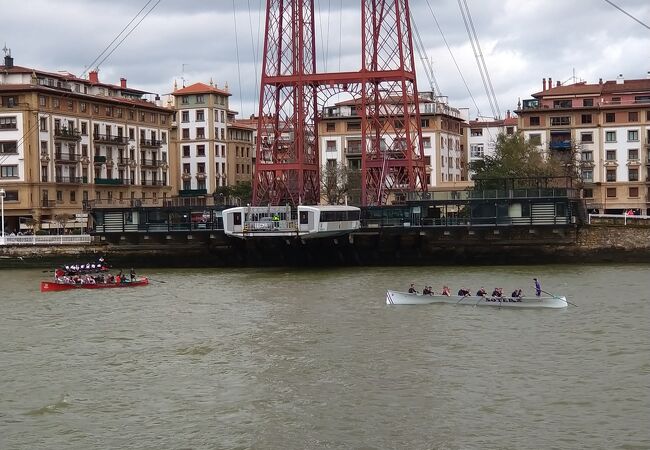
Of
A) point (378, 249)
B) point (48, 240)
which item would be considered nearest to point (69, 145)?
point (48, 240)

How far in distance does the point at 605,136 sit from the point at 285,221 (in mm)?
53202

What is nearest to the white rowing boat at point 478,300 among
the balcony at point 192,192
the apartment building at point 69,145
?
the apartment building at point 69,145

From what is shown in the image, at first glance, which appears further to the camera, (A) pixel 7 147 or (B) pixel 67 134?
(B) pixel 67 134

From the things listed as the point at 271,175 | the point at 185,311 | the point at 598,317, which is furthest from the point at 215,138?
the point at 598,317

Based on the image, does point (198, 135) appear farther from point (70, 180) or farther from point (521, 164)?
point (521, 164)

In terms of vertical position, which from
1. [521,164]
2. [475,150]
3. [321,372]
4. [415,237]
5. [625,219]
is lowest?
[321,372]

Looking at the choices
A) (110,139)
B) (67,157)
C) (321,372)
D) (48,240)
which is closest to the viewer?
(321,372)

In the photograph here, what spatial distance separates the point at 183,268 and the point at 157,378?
41.6 m

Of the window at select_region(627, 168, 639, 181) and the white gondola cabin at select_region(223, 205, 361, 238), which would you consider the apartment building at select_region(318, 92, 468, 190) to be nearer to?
the window at select_region(627, 168, 639, 181)

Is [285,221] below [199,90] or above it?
below

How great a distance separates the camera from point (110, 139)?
4151 inches

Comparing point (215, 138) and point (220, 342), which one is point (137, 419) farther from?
point (215, 138)

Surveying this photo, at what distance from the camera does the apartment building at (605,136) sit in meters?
108

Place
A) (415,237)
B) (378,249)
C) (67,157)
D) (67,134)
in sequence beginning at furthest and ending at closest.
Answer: (67,157), (67,134), (378,249), (415,237)
